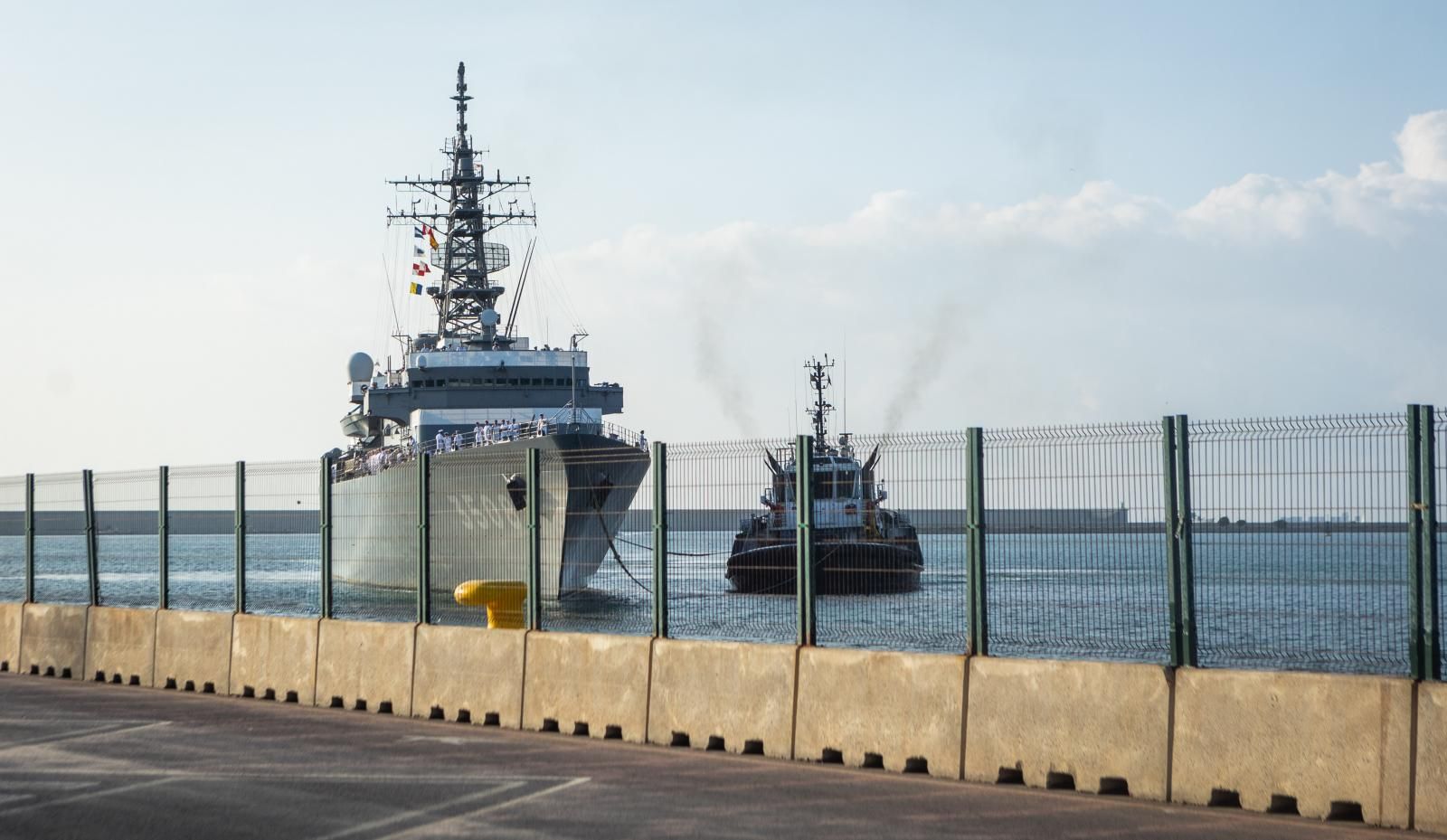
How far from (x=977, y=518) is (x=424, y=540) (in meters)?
6.48

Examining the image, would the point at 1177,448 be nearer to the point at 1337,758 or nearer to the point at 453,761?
the point at 1337,758

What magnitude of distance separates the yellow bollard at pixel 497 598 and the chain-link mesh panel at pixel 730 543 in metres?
3.28

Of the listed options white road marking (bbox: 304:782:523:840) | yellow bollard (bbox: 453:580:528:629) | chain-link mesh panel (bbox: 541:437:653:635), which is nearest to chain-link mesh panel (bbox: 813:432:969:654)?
chain-link mesh panel (bbox: 541:437:653:635)

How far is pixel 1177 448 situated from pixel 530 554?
249 inches

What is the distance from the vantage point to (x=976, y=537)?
1099 centimetres

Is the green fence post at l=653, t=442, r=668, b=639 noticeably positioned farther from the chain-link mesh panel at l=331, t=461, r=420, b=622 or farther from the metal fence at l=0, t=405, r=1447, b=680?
the chain-link mesh panel at l=331, t=461, r=420, b=622

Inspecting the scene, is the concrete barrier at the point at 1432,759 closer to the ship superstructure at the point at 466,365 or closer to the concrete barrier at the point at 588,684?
the concrete barrier at the point at 588,684

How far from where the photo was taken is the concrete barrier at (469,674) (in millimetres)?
13938

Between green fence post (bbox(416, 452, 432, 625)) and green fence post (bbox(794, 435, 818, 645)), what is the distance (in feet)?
15.0

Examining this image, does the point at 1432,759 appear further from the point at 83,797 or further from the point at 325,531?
the point at 325,531

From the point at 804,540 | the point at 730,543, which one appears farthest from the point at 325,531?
the point at 804,540

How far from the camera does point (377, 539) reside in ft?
64.5

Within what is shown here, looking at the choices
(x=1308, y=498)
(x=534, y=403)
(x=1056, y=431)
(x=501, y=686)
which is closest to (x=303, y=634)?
(x=501, y=686)

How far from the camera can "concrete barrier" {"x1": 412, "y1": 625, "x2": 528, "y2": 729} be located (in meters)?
13.9
